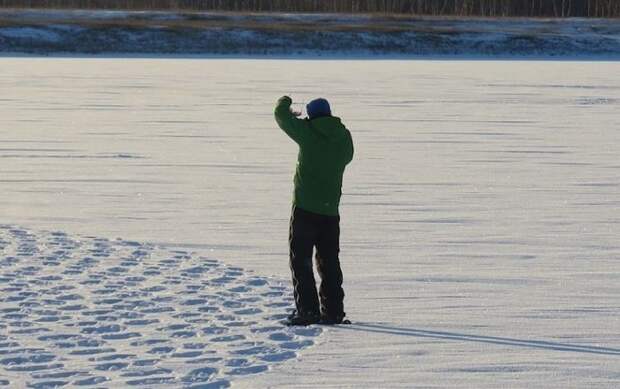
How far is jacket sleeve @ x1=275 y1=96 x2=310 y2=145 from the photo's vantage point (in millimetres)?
7164

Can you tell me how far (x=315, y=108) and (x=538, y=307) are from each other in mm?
1771

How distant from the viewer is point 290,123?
7.18 metres

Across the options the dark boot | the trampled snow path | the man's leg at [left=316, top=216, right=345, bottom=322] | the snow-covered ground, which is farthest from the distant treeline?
the dark boot

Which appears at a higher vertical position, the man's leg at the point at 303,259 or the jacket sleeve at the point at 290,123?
the jacket sleeve at the point at 290,123

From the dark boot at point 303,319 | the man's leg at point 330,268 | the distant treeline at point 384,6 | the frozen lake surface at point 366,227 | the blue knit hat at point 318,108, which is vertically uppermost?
the blue knit hat at point 318,108

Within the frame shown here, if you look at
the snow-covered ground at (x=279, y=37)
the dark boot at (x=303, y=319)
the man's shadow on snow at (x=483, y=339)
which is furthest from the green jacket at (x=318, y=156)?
the snow-covered ground at (x=279, y=37)

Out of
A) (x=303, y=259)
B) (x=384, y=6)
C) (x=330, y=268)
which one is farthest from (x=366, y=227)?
(x=384, y=6)

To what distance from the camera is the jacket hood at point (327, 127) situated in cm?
717

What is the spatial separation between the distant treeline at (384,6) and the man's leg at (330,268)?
46236 mm

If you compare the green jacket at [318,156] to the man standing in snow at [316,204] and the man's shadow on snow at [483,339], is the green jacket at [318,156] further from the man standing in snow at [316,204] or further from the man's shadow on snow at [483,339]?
the man's shadow on snow at [483,339]

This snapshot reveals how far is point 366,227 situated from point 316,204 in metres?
3.29

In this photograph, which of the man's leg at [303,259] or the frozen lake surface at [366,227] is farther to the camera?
the man's leg at [303,259]

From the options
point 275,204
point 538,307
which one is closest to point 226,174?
point 275,204

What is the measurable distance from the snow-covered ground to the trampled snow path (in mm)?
31772
